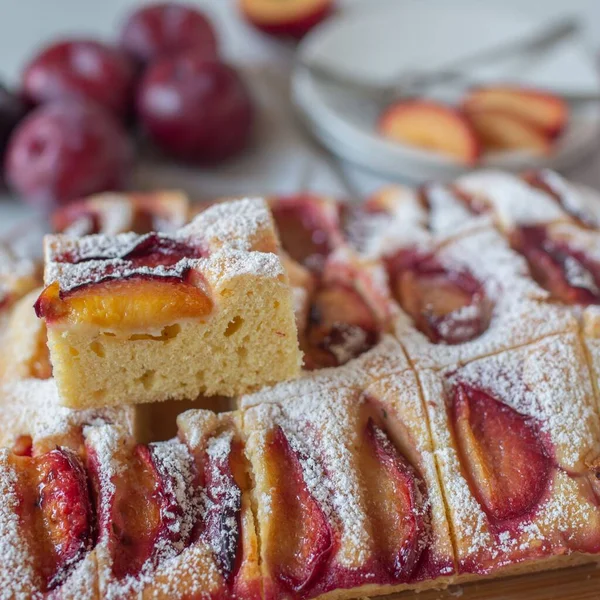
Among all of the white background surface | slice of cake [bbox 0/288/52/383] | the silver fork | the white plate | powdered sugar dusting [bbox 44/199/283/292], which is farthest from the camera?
the silver fork

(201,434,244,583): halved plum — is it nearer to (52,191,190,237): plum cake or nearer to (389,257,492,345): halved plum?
(389,257,492,345): halved plum

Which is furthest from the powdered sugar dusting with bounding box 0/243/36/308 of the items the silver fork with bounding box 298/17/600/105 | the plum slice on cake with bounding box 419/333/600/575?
the silver fork with bounding box 298/17/600/105

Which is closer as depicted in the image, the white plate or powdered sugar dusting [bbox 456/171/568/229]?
powdered sugar dusting [bbox 456/171/568/229]

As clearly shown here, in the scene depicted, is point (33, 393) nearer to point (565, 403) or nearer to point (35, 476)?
point (35, 476)

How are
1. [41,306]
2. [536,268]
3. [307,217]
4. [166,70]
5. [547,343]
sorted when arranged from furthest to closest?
[166,70]
[307,217]
[536,268]
[547,343]
[41,306]

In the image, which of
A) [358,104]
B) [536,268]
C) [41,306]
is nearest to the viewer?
[41,306]

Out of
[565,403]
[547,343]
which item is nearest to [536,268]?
[547,343]

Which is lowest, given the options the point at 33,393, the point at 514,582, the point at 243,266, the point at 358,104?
the point at 514,582

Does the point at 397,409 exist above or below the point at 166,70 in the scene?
below
